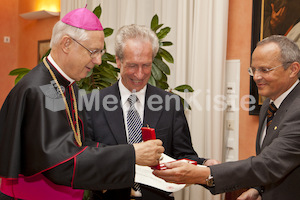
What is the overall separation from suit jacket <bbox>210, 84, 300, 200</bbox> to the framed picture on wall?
4.78 feet

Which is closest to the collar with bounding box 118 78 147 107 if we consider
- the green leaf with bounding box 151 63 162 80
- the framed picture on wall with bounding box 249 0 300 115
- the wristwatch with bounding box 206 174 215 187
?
the wristwatch with bounding box 206 174 215 187

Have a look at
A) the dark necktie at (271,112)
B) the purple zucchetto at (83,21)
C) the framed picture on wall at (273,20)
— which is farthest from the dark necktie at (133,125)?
the framed picture on wall at (273,20)

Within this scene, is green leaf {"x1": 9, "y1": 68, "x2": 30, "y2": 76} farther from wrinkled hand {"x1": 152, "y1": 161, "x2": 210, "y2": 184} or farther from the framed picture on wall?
the framed picture on wall

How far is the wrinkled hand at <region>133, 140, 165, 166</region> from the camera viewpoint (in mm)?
1840

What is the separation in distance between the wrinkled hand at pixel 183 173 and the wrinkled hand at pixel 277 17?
195 cm

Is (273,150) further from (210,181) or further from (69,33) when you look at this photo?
(69,33)

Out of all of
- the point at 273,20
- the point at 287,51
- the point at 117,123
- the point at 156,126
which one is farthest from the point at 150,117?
the point at 273,20

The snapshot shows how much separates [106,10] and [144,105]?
3.11 meters

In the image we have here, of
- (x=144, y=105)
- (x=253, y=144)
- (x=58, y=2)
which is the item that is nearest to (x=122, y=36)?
(x=144, y=105)

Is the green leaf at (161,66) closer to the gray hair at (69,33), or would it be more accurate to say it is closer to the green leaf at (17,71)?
the green leaf at (17,71)

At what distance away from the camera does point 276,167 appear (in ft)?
6.38

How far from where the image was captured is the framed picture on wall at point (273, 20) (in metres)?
3.27

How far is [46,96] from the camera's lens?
5.70 feet

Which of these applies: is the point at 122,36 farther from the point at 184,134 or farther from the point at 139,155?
the point at 139,155
